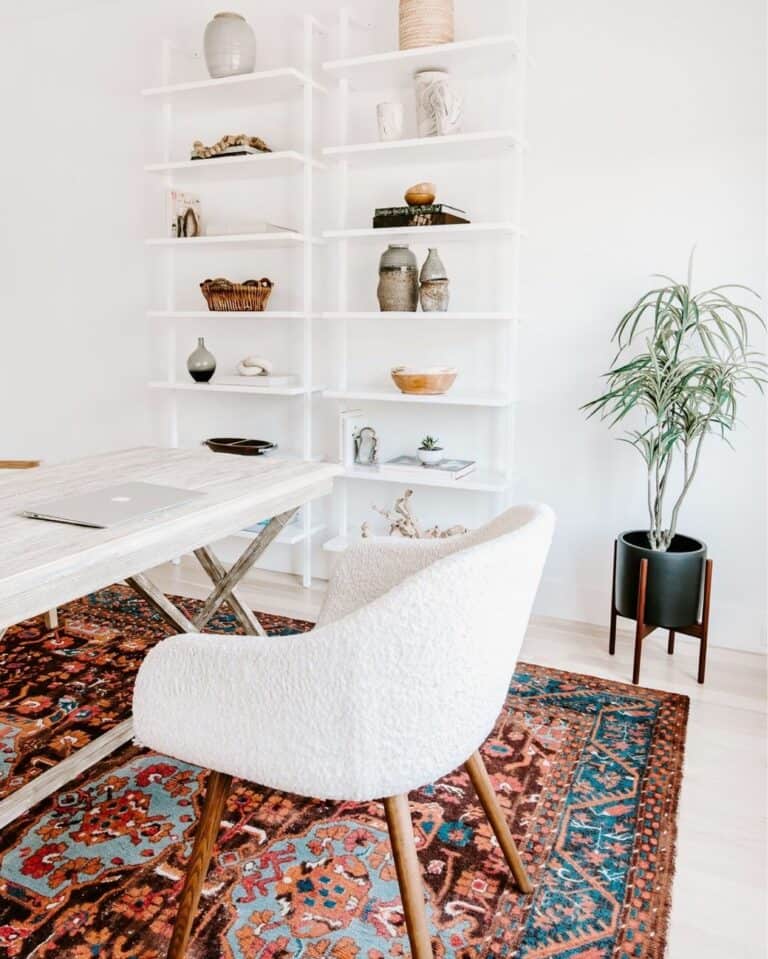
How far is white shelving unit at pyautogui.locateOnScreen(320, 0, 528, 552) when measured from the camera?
113 inches

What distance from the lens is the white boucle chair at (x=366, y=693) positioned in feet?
3.85

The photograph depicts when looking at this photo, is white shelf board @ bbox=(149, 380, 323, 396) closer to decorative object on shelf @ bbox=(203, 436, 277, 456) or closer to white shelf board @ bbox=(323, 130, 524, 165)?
decorative object on shelf @ bbox=(203, 436, 277, 456)

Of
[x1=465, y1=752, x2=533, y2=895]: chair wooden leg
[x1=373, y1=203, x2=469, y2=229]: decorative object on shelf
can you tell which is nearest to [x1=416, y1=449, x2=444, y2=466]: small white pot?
[x1=373, y1=203, x2=469, y2=229]: decorative object on shelf

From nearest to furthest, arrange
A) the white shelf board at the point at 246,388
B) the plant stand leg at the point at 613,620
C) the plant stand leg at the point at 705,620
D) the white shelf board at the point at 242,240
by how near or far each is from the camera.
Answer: the plant stand leg at the point at 705,620 → the plant stand leg at the point at 613,620 → the white shelf board at the point at 242,240 → the white shelf board at the point at 246,388

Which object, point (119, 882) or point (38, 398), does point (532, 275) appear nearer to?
point (119, 882)

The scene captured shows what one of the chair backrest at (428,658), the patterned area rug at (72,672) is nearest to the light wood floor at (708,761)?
the patterned area rug at (72,672)

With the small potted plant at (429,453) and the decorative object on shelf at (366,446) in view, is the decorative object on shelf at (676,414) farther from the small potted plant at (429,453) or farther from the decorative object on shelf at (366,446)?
the decorative object on shelf at (366,446)

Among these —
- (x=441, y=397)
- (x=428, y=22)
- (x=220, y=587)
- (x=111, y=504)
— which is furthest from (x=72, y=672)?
(x=428, y=22)

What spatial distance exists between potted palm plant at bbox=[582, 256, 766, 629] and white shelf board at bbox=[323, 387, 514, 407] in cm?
43

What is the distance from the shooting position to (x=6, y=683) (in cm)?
250

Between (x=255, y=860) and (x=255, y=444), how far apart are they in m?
1.97

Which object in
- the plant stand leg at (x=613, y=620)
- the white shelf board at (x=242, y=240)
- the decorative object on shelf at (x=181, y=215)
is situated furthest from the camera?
the decorative object on shelf at (x=181, y=215)

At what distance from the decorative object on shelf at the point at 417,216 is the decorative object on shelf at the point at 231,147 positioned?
0.62m

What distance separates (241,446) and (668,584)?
1.75 metres
